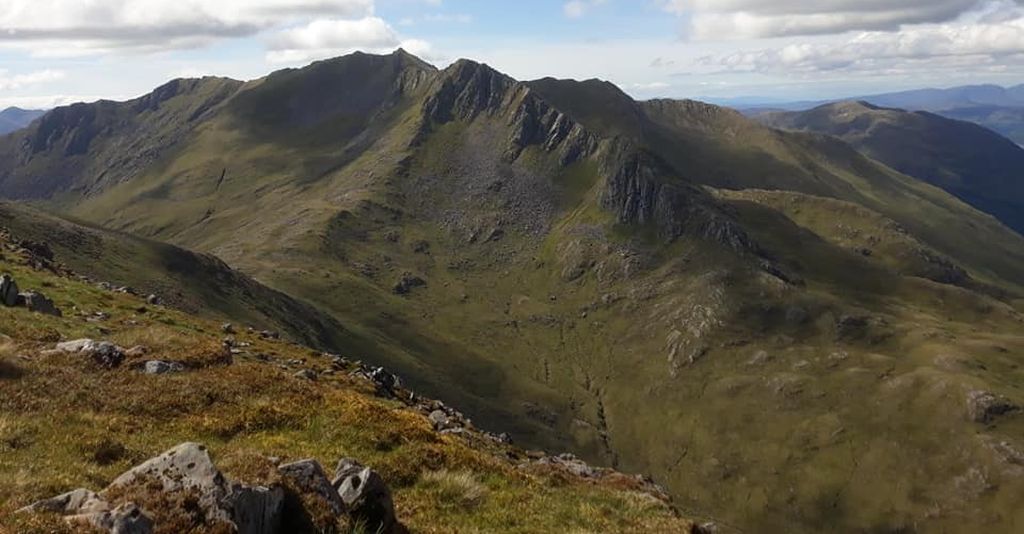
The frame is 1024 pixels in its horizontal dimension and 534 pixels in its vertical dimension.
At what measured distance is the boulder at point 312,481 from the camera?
739 inches

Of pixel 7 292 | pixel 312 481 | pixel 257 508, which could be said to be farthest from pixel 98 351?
pixel 257 508

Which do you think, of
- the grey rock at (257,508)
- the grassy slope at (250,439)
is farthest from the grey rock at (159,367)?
the grey rock at (257,508)

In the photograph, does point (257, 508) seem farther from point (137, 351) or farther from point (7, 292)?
point (7, 292)

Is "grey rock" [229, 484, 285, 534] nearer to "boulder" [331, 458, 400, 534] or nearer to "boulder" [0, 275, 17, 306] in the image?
"boulder" [331, 458, 400, 534]

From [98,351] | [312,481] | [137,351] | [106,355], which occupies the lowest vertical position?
[312,481]

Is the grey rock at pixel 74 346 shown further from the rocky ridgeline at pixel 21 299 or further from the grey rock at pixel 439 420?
the grey rock at pixel 439 420

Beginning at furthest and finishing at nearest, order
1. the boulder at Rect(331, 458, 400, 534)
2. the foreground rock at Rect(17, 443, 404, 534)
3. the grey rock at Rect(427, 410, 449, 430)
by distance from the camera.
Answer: the grey rock at Rect(427, 410, 449, 430)
the boulder at Rect(331, 458, 400, 534)
the foreground rock at Rect(17, 443, 404, 534)

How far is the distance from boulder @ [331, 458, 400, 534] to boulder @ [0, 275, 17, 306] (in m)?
35.5

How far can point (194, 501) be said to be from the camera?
16203mm

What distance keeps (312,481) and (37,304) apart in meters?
37.1

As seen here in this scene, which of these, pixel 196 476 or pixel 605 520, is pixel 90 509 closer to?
pixel 196 476

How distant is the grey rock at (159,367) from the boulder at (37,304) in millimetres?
18696

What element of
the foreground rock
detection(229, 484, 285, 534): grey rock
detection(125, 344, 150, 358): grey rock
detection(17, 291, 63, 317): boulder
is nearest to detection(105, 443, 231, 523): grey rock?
the foreground rock

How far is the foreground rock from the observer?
49.5ft
